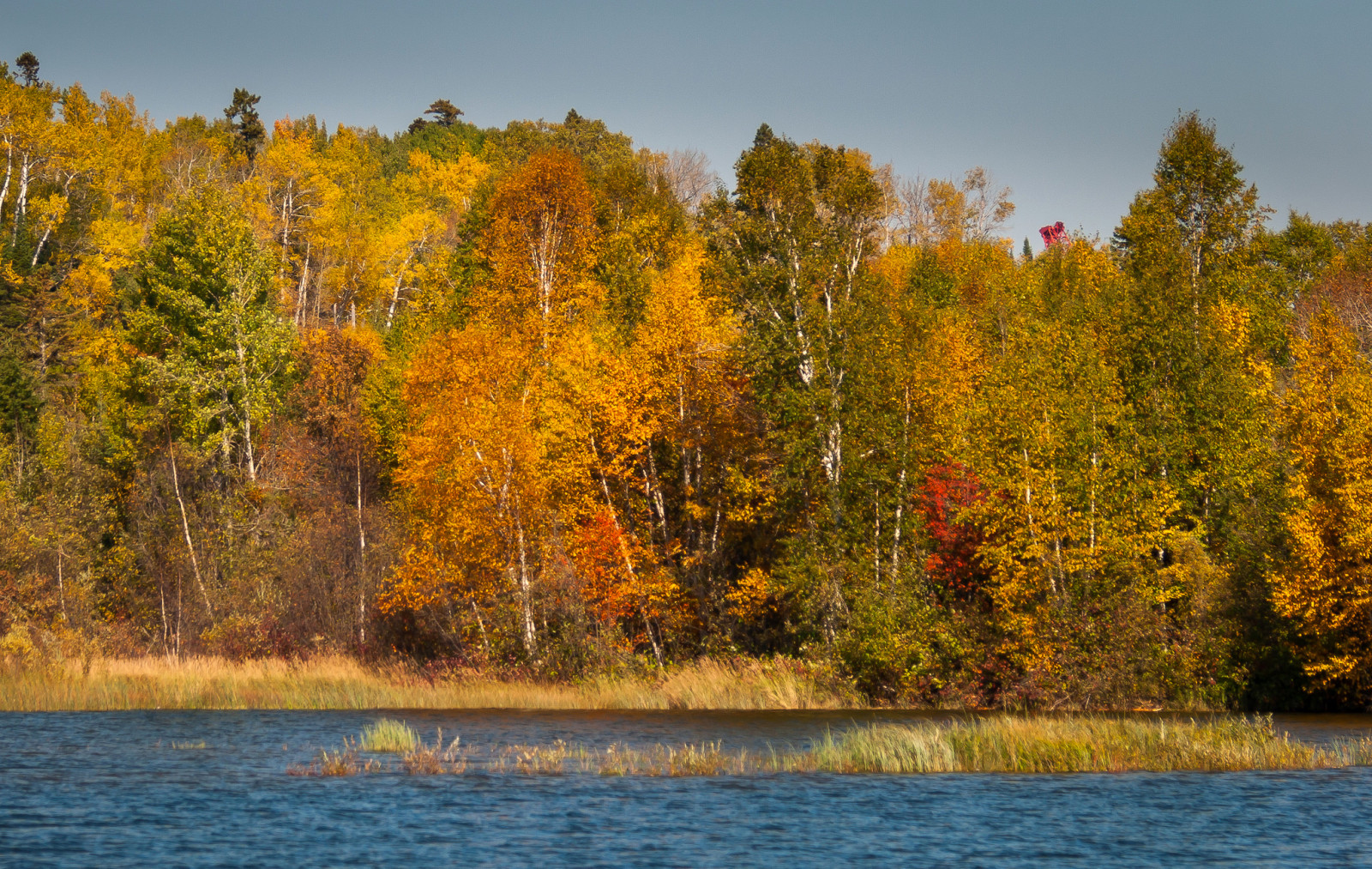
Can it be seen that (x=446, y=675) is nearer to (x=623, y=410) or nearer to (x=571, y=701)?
(x=571, y=701)

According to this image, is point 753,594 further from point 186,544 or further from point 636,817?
point 186,544

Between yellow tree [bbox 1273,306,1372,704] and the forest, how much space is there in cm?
12

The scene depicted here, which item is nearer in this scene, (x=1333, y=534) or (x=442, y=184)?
(x=1333, y=534)

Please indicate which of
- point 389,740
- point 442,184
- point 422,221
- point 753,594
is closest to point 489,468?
point 753,594

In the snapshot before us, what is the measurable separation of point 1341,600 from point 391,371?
40823mm

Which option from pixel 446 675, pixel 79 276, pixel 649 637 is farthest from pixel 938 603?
pixel 79 276

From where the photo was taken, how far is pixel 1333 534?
39250 millimetres

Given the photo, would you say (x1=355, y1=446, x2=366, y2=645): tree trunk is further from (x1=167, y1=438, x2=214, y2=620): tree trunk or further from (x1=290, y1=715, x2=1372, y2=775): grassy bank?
(x1=290, y1=715, x2=1372, y2=775): grassy bank

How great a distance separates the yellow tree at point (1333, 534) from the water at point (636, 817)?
11.5 m

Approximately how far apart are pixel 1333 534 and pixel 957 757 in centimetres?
1752

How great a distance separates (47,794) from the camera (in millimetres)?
24344

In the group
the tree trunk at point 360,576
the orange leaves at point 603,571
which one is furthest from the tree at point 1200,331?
the tree trunk at point 360,576

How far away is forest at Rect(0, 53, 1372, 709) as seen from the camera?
41.0 meters

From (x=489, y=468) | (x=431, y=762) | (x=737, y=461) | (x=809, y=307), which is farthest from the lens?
(x=737, y=461)
